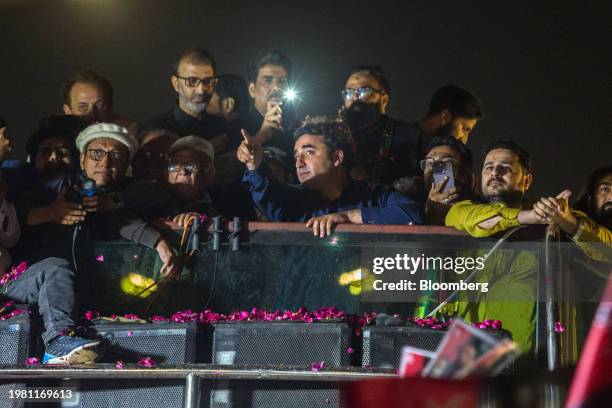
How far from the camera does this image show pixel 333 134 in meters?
5.14

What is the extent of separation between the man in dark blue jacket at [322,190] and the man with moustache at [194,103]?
1.25 feet

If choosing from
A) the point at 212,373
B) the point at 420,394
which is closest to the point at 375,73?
the point at 212,373

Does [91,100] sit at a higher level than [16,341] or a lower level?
higher

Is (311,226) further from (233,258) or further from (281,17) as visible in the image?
(281,17)

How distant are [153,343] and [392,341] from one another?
1.03 m

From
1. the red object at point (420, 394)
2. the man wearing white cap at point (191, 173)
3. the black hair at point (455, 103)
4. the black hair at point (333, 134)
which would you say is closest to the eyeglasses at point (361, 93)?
the black hair at point (333, 134)

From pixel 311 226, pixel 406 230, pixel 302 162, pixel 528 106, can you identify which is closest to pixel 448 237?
pixel 406 230

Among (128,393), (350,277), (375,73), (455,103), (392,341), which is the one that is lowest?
(128,393)

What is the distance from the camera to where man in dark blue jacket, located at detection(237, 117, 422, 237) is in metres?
4.73

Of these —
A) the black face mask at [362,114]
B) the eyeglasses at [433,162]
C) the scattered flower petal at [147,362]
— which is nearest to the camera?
the scattered flower petal at [147,362]

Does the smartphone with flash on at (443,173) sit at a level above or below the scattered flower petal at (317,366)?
above

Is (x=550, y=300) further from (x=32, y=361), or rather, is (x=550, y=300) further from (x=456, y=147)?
(x=32, y=361)

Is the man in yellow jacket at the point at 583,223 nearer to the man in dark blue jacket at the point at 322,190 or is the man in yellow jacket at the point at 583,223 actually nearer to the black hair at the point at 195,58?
the man in dark blue jacket at the point at 322,190

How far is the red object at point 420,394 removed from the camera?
4.81 ft
